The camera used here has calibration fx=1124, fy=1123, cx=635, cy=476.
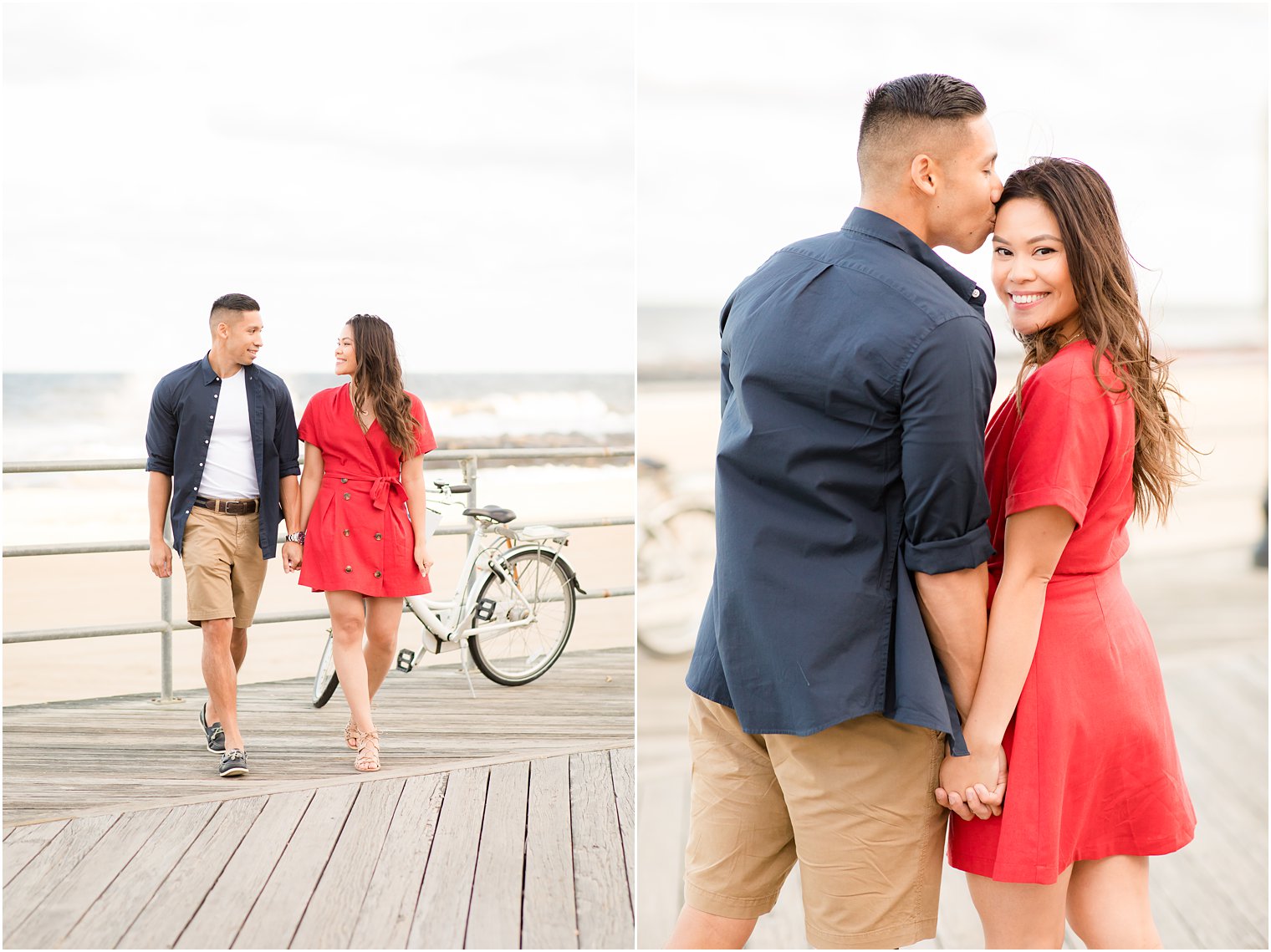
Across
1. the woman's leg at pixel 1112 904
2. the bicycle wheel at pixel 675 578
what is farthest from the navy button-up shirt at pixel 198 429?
the bicycle wheel at pixel 675 578

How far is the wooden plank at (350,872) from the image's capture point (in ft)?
7.85

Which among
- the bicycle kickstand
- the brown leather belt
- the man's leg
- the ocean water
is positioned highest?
the brown leather belt

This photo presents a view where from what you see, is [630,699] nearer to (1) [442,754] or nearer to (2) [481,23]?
(1) [442,754]

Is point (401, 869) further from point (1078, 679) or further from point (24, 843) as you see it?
point (1078, 679)

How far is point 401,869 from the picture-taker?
8.79ft

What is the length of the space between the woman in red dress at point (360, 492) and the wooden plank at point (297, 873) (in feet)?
0.96

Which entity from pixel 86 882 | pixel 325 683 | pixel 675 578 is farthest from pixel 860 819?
pixel 675 578

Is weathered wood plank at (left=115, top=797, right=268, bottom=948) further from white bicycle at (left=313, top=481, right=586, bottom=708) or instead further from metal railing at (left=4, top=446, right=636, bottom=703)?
white bicycle at (left=313, top=481, right=586, bottom=708)

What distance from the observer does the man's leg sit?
130 inches

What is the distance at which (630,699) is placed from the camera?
4320mm

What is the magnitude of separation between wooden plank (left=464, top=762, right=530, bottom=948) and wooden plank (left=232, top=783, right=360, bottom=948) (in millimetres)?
375

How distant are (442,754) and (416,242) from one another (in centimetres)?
1843

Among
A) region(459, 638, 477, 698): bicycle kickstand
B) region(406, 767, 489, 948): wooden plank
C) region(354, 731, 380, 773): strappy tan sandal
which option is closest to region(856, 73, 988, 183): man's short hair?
region(406, 767, 489, 948): wooden plank

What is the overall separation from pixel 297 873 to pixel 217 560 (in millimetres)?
1038
